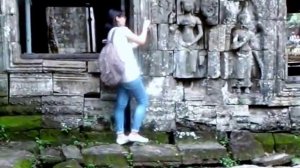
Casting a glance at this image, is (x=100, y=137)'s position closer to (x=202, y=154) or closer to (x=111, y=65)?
(x=111, y=65)

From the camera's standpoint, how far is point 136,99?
805cm

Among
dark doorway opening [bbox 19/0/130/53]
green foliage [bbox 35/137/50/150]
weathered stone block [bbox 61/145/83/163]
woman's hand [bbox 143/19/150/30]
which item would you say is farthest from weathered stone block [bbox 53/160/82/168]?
dark doorway opening [bbox 19/0/130/53]

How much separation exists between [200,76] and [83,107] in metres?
1.49

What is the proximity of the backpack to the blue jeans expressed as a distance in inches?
5.3

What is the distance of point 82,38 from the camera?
62.7ft

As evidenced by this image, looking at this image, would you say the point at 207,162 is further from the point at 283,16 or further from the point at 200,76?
the point at 283,16

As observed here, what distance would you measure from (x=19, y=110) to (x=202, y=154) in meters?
2.29

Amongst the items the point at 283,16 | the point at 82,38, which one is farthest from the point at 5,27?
the point at 82,38

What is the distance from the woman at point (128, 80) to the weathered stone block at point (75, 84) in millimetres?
482

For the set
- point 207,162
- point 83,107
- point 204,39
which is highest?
point 204,39

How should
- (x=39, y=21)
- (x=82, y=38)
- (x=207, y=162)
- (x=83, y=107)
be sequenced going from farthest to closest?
(x=82, y=38)
(x=39, y=21)
(x=83, y=107)
(x=207, y=162)

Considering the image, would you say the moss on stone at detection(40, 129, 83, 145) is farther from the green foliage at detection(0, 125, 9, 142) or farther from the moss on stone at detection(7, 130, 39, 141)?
the green foliage at detection(0, 125, 9, 142)

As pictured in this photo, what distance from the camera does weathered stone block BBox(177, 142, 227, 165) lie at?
25.3 feet

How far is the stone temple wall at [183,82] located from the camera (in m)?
8.30
